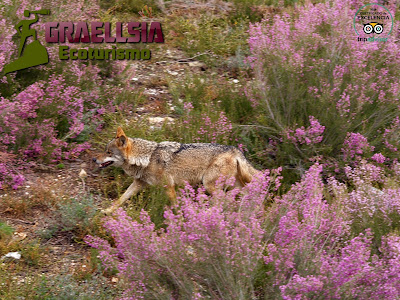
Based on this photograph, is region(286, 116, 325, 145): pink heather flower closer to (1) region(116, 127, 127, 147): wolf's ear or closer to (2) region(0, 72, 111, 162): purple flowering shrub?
(1) region(116, 127, 127, 147): wolf's ear

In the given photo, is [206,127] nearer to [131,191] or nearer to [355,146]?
[131,191]

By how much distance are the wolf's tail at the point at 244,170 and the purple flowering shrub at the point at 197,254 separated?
2110mm

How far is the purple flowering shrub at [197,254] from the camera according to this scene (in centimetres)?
370

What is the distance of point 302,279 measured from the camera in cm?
353

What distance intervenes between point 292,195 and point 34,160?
359cm

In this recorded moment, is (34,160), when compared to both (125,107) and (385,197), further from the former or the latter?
(385,197)

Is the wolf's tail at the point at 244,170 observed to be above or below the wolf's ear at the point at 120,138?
below

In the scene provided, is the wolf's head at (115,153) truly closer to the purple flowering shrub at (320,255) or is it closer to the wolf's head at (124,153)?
the wolf's head at (124,153)

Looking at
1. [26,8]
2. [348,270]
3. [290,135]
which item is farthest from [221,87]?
[348,270]

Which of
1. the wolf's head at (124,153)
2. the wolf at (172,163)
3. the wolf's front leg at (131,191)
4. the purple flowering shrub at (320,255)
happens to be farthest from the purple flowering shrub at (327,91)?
the purple flowering shrub at (320,255)

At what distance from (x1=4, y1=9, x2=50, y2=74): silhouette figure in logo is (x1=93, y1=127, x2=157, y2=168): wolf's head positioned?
5.59 feet

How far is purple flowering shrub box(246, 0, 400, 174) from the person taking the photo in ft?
21.0

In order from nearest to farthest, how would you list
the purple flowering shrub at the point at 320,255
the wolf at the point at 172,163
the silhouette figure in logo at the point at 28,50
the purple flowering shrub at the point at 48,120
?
the purple flowering shrub at the point at 320,255
the wolf at the point at 172,163
the purple flowering shrub at the point at 48,120
the silhouette figure in logo at the point at 28,50

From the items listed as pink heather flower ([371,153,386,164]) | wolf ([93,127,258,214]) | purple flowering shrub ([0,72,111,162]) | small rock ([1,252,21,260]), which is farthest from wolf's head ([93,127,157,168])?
pink heather flower ([371,153,386,164])
